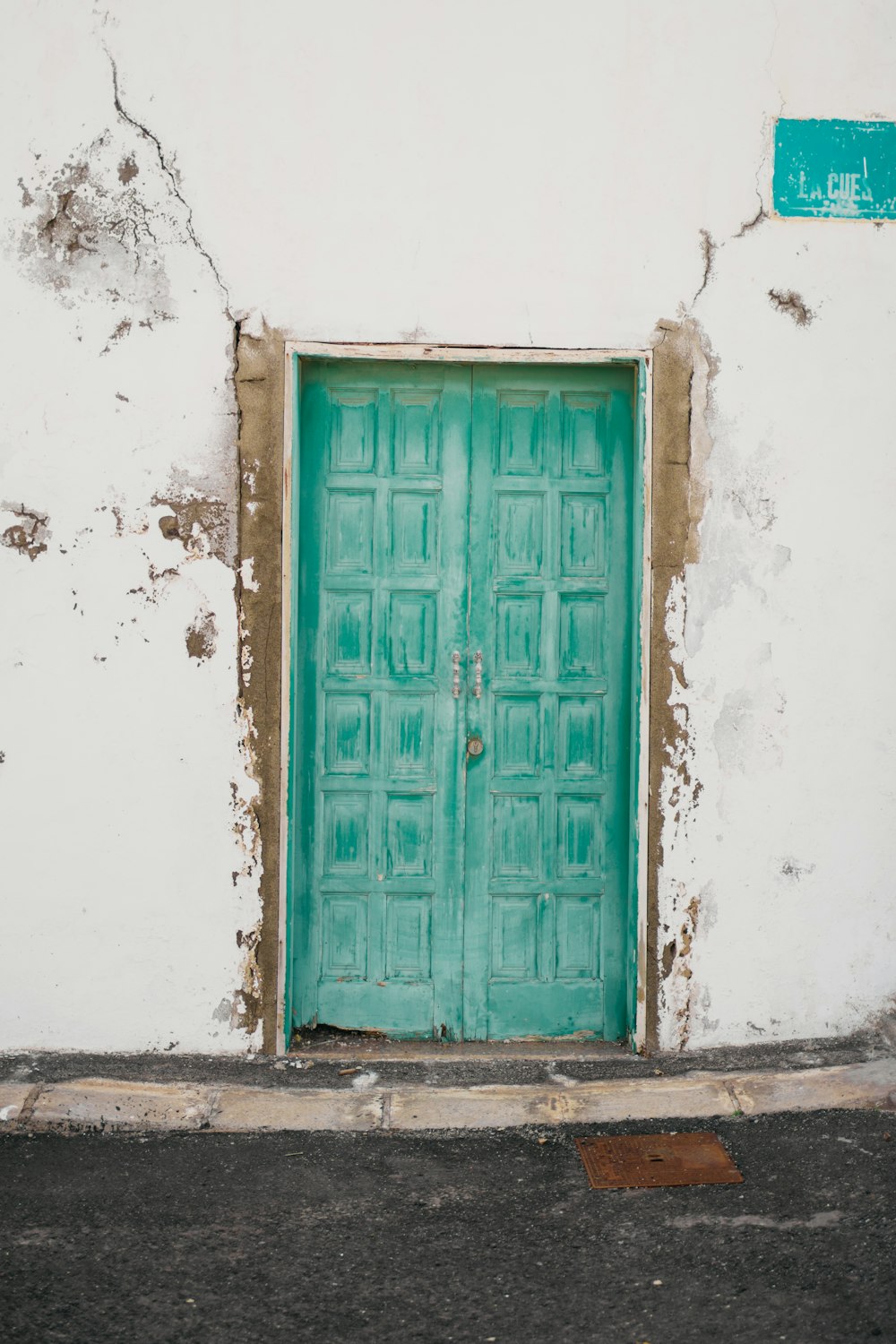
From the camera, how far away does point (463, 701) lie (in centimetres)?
439

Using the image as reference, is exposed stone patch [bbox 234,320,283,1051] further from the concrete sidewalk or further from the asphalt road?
the asphalt road

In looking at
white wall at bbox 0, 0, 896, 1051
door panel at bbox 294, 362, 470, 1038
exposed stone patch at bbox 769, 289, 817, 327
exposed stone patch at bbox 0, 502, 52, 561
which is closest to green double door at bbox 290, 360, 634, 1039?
door panel at bbox 294, 362, 470, 1038

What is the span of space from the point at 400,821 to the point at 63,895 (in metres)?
1.21

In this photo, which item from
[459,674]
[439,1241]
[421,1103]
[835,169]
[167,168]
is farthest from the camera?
[459,674]

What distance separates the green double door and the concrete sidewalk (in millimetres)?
224

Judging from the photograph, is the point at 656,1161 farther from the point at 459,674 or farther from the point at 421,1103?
the point at 459,674

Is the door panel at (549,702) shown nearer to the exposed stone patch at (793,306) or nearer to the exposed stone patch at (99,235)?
the exposed stone patch at (793,306)

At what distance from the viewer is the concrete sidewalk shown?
3924 millimetres

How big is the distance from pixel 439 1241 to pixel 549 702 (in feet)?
6.18

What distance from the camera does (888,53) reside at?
422 cm

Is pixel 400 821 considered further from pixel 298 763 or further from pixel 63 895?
pixel 63 895

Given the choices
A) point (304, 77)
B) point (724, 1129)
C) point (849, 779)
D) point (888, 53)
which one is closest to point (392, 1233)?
point (724, 1129)

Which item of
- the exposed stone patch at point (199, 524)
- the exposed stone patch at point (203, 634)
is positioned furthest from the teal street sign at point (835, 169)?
the exposed stone patch at point (203, 634)

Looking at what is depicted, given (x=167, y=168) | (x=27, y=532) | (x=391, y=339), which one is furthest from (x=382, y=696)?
(x=167, y=168)
